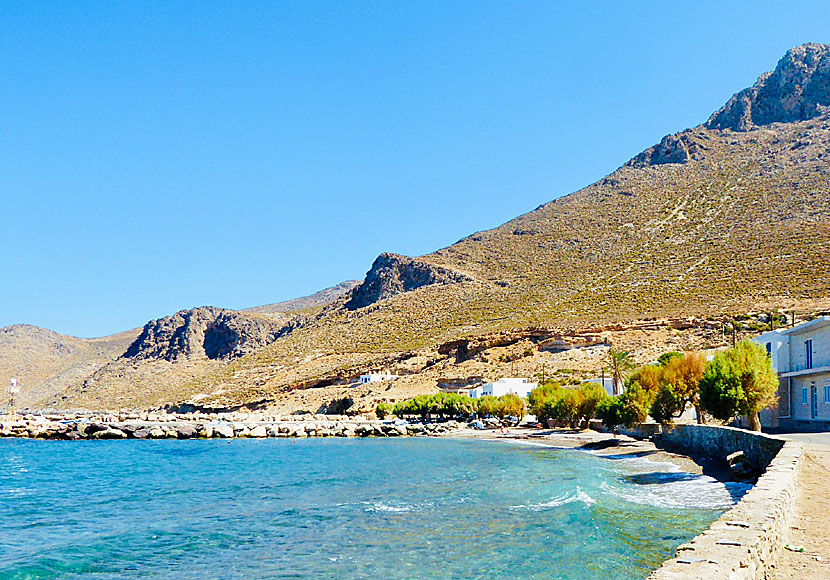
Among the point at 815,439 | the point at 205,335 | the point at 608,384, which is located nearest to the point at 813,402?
the point at 815,439

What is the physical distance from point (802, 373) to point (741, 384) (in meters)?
8.20

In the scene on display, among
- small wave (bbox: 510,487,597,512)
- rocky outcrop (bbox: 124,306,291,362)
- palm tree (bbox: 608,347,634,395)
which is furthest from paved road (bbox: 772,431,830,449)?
rocky outcrop (bbox: 124,306,291,362)

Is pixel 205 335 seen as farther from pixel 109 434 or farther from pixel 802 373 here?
pixel 802 373

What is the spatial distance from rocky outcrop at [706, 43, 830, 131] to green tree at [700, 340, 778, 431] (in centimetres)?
11967

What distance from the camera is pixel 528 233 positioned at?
106812mm

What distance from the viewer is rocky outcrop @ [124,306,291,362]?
159 meters


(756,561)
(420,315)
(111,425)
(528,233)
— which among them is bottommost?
(111,425)

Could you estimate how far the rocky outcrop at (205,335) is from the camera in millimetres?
159125

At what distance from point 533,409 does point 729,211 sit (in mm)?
50805

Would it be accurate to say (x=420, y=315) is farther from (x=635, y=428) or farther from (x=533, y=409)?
(x=635, y=428)

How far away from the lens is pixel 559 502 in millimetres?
18781

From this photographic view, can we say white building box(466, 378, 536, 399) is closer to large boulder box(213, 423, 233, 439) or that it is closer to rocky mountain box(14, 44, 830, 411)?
rocky mountain box(14, 44, 830, 411)

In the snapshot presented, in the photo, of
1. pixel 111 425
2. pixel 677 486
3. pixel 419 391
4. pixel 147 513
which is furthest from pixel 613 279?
pixel 147 513

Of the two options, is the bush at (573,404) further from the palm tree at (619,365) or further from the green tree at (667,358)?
the green tree at (667,358)
